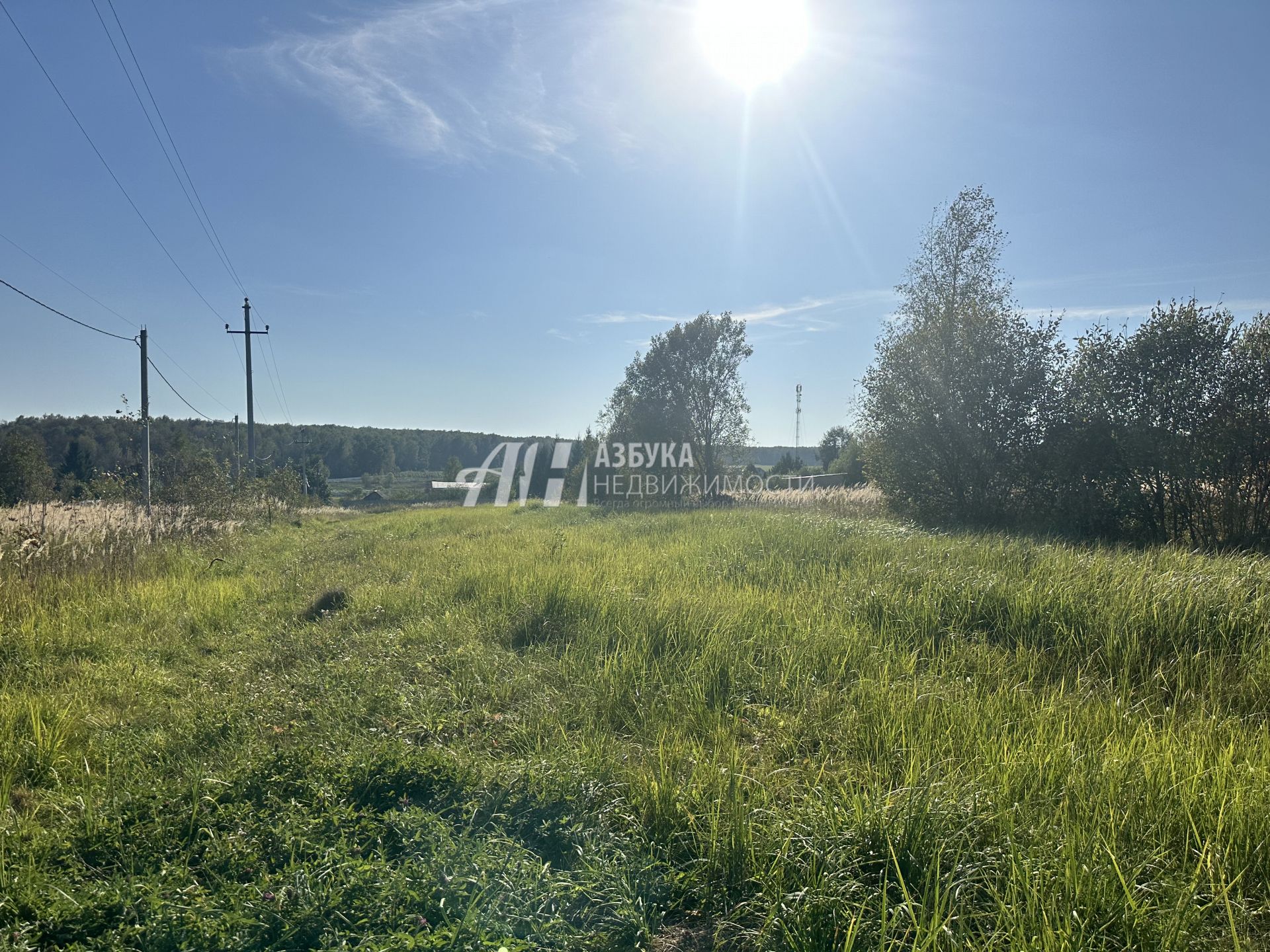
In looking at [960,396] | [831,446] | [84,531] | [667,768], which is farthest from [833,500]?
[831,446]

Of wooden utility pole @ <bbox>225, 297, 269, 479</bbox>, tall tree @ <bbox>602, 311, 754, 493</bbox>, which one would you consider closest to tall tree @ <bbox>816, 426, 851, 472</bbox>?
tall tree @ <bbox>602, 311, 754, 493</bbox>

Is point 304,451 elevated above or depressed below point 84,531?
above

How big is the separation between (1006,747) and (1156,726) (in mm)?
1219

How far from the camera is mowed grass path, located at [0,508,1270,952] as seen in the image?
1998 millimetres

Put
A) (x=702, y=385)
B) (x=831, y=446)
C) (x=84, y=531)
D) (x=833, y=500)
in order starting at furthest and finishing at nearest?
(x=831, y=446), (x=702, y=385), (x=833, y=500), (x=84, y=531)

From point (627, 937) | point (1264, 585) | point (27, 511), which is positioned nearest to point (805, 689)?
point (627, 937)

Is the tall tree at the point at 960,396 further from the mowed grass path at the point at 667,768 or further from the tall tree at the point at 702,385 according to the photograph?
the tall tree at the point at 702,385

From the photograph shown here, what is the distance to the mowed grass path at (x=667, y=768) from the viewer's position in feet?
6.56

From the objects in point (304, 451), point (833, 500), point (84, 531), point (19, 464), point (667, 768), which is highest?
point (304, 451)

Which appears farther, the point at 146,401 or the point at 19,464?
the point at 19,464

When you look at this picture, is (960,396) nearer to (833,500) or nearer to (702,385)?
(833,500)

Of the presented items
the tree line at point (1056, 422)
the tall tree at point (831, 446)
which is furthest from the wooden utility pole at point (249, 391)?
the tall tree at point (831, 446)

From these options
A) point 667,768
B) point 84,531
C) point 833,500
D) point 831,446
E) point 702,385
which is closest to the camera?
point 667,768

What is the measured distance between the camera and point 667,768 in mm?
2930
